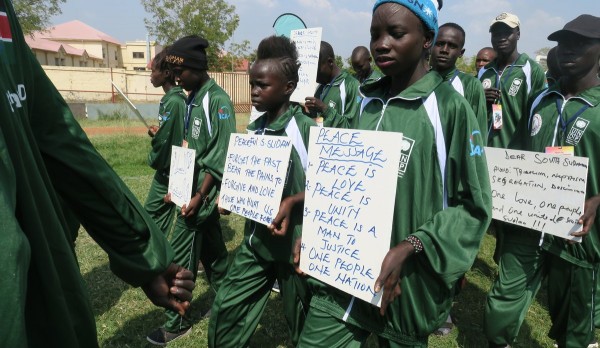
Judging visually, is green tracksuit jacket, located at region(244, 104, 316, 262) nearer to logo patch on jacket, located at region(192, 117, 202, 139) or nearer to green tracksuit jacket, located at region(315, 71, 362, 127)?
logo patch on jacket, located at region(192, 117, 202, 139)

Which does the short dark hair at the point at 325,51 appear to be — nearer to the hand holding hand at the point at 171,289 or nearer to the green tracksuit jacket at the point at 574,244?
the green tracksuit jacket at the point at 574,244

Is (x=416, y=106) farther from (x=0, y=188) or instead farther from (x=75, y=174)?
(x=0, y=188)

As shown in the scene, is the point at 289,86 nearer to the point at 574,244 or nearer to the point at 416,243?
the point at 416,243

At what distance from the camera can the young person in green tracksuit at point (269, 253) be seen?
3.02 m

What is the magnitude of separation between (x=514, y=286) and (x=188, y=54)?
322 cm

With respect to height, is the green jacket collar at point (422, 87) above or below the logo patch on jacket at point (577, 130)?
above

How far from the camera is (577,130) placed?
3.03m

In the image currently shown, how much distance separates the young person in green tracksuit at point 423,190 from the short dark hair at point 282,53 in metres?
1.16

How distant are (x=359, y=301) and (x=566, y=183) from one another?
1665 millimetres

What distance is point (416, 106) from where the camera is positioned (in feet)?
6.80

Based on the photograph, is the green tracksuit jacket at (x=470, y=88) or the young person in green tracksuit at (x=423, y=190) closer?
the young person in green tracksuit at (x=423, y=190)

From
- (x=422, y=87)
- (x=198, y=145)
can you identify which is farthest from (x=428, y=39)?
(x=198, y=145)

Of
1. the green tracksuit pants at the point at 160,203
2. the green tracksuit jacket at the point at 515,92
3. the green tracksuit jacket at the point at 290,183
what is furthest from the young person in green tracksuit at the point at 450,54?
the green tracksuit pants at the point at 160,203

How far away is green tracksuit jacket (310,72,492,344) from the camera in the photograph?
1.98 metres
